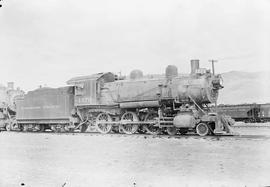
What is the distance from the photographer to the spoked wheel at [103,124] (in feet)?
60.6

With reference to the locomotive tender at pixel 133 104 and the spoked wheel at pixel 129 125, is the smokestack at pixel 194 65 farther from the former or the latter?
the spoked wheel at pixel 129 125

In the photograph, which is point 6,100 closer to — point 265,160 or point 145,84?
point 145,84

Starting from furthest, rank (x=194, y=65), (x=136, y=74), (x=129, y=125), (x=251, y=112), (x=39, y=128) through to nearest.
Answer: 1. (x=251, y=112)
2. (x=39, y=128)
3. (x=136, y=74)
4. (x=129, y=125)
5. (x=194, y=65)

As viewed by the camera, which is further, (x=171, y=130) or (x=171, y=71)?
(x=171, y=71)

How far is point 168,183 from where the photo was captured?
6.12 meters

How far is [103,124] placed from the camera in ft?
61.8

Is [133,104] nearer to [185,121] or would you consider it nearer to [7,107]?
[185,121]

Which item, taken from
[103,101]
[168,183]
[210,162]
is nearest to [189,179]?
[168,183]

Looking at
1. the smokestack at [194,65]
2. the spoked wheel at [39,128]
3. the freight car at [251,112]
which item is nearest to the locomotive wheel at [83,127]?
the spoked wheel at [39,128]

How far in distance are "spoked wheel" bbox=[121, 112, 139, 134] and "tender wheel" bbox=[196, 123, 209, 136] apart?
11.3 ft

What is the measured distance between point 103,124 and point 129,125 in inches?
63.1

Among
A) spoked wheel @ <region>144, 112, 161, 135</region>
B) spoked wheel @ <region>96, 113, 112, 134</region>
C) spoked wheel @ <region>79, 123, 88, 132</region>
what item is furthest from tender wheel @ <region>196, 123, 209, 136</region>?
spoked wheel @ <region>79, 123, 88, 132</region>

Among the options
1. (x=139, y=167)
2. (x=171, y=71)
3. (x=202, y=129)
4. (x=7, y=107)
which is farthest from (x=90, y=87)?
(x=139, y=167)

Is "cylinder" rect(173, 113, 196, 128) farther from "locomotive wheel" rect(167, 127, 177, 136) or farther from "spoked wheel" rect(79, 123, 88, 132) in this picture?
"spoked wheel" rect(79, 123, 88, 132)
